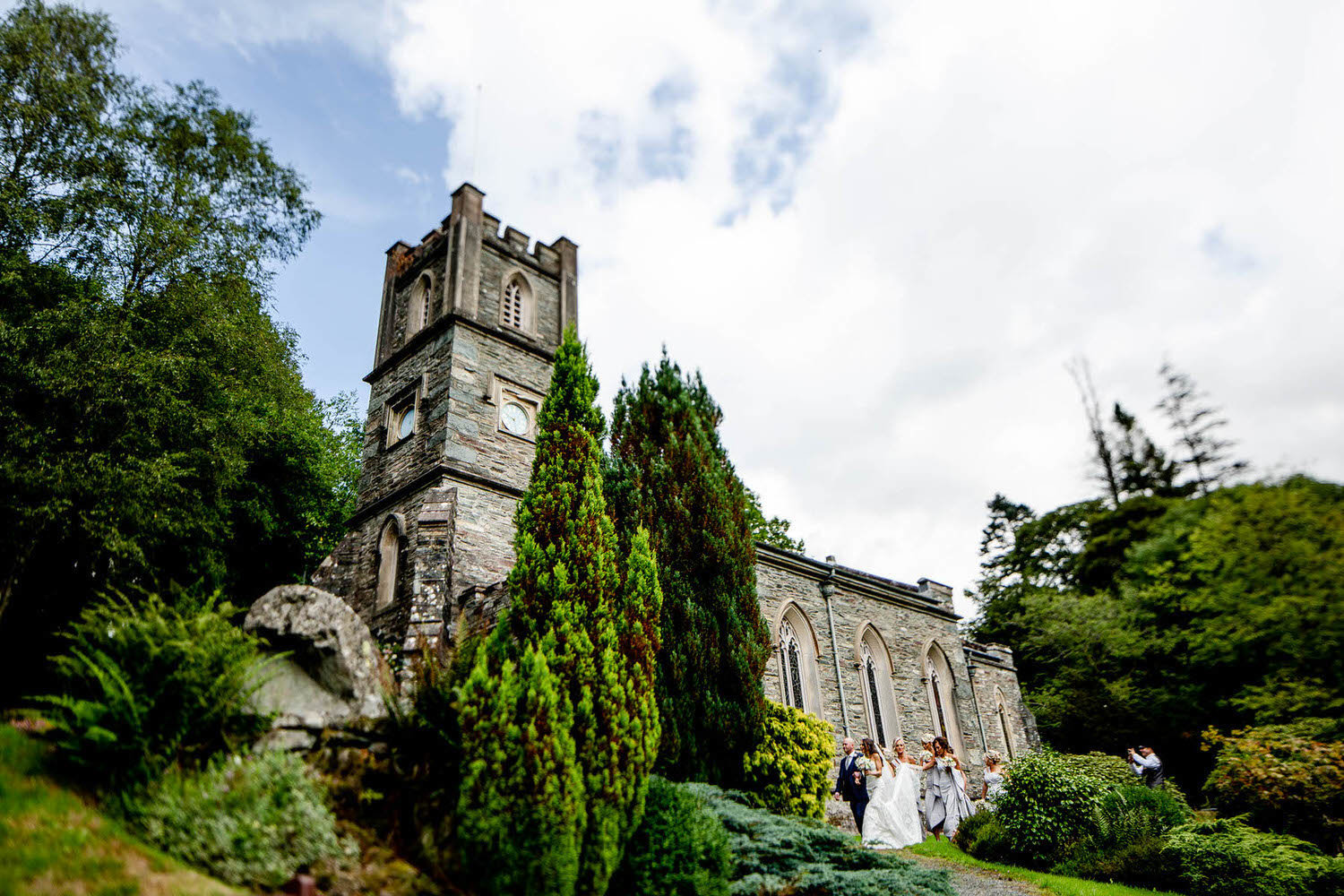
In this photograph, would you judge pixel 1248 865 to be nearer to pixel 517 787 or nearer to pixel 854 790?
pixel 854 790

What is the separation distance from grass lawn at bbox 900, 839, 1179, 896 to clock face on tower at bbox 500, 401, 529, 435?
10.5 m

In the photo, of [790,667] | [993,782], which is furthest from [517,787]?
[790,667]

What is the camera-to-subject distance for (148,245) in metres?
13.3

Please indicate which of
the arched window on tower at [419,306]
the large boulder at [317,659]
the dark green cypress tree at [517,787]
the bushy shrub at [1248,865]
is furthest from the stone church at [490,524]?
the bushy shrub at [1248,865]

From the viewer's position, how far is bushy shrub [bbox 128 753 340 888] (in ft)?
16.3

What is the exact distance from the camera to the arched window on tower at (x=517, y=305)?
18234 mm

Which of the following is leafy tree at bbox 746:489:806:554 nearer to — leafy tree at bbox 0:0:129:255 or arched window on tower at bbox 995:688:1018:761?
arched window on tower at bbox 995:688:1018:761

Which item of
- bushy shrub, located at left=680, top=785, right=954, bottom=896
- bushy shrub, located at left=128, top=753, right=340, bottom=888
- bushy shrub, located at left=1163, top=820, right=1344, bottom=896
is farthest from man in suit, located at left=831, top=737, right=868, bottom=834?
bushy shrub, located at left=128, top=753, right=340, bottom=888

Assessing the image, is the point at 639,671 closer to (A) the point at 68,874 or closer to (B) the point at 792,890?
(B) the point at 792,890

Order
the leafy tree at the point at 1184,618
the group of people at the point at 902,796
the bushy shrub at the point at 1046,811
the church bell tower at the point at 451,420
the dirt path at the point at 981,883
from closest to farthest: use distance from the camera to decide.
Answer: the leafy tree at the point at 1184,618 → the dirt path at the point at 981,883 → the bushy shrub at the point at 1046,811 → the group of people at the point at 902,796 → the church bell tower at the point at 451,420

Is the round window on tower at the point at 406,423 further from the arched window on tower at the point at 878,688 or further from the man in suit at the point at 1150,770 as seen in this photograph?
the man in suit at the point at 1150,770

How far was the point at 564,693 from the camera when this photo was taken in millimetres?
6938

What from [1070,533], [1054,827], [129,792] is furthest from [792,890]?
[1070,533]

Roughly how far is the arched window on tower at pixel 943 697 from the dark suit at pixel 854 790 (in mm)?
7761
